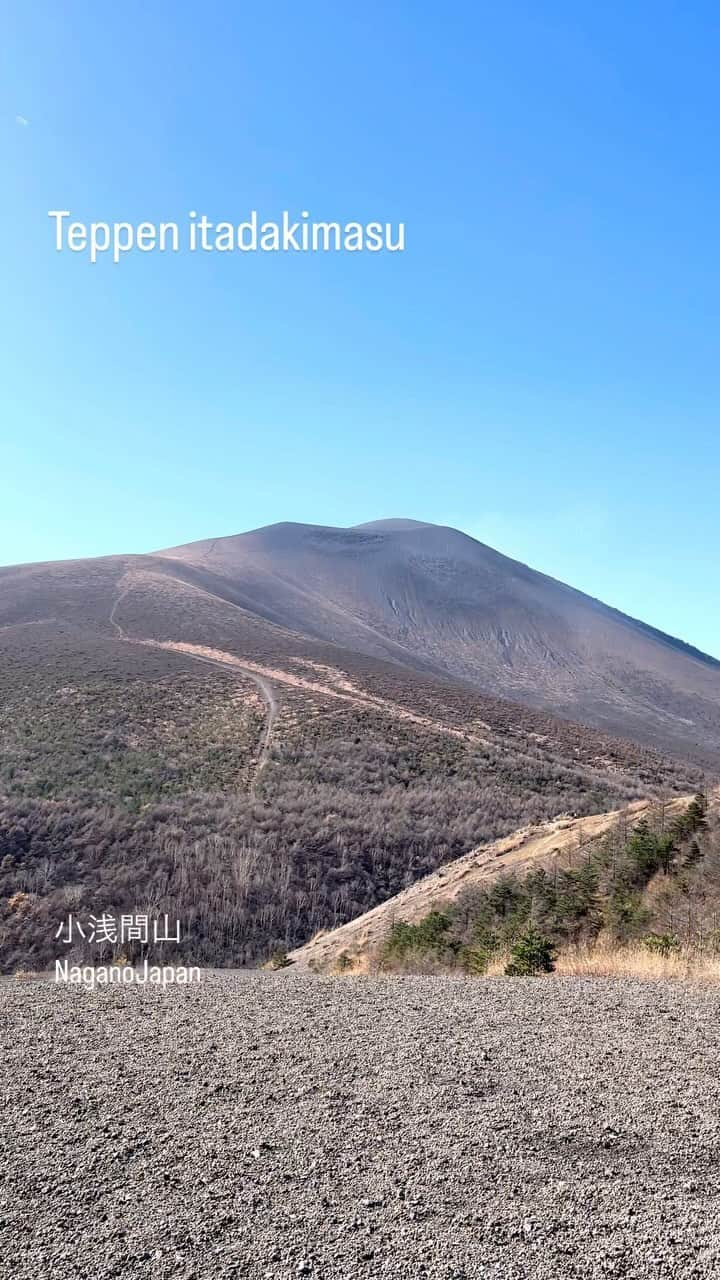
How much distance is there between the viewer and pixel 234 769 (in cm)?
2639

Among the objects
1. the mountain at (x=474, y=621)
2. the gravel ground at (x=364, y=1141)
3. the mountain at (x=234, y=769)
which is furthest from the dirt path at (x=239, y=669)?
the mountain at (x=474, y=621)

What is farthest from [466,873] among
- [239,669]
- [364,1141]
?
[239,669]

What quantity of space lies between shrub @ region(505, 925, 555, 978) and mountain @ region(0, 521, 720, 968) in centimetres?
957

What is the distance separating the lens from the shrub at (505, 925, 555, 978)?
8.06m

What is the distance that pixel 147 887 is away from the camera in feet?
58.2

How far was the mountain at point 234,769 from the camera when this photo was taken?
18.0m

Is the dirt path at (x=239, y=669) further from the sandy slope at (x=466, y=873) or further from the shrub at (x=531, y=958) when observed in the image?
the shrub at (x=531, y=958)

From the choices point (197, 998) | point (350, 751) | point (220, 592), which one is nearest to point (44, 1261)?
point (197, 998)

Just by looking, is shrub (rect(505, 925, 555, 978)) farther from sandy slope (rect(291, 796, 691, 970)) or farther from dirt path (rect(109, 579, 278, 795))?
dirt path (rect(109, 579, 278, 795))

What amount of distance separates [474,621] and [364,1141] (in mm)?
113192

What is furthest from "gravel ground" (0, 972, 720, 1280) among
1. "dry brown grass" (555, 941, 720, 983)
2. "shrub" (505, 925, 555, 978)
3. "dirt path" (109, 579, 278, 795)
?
"dirt path" (109, 579, 278, 795)

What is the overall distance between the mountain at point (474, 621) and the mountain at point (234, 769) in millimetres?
10590

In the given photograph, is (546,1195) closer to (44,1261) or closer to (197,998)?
(44,1261)

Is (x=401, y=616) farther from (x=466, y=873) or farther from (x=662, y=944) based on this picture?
(x=662, y=944)
